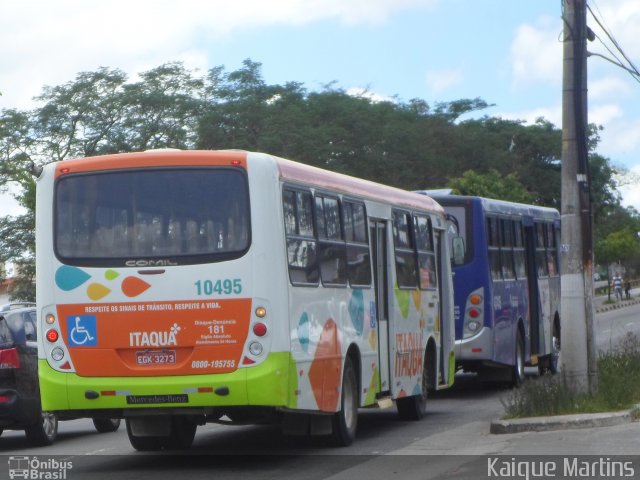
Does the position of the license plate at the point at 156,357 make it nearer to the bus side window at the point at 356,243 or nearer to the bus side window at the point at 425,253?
Answer: the bus side window at the point at 356,243

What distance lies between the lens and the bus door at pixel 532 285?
23.7 metres

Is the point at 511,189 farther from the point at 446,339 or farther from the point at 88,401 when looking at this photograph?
the point at 88,401

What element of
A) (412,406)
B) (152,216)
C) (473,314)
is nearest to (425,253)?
(412,406)

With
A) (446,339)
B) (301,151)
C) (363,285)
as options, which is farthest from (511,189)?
(363,285)

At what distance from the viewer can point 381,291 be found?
15.5 metres

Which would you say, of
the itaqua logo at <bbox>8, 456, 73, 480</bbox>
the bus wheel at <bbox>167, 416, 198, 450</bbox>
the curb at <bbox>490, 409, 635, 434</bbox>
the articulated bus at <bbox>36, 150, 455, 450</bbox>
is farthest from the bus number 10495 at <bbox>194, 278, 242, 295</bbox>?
the curb at <bbox>490, 409, 635, 434</bbox>

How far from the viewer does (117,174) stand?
40.2 ft

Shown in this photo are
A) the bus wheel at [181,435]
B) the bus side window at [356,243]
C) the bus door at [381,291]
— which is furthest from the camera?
the bus door at [381,291]

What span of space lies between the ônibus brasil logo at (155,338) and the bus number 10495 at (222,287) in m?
0.42

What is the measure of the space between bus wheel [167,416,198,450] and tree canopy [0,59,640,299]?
3902 centimetres

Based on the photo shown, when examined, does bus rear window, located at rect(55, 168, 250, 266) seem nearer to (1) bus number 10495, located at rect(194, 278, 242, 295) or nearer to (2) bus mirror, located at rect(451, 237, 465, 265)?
(1) bus number 10495, located at rect(194, 278, 242, 295)

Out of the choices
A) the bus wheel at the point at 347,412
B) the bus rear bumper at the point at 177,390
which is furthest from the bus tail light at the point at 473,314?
the bus rear bumper at the point at 177,390

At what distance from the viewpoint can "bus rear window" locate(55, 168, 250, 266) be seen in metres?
11.9

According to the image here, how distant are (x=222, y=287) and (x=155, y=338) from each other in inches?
31.2
